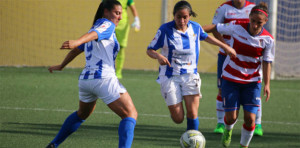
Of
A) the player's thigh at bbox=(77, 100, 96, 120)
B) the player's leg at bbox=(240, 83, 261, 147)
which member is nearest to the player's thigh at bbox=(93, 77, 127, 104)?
the player's thigh at bbox=(77, 100, 96, 120)

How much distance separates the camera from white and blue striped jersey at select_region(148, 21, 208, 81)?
5473 millimetres

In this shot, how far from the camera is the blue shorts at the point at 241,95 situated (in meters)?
5.38

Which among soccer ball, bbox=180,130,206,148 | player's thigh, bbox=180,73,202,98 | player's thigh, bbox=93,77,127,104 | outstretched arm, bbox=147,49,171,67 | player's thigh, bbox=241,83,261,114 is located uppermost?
outstretched arm, bbox=147,49,171,67

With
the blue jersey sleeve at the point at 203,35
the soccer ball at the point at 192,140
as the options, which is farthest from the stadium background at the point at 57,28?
the soccer ball at the point at 192,140

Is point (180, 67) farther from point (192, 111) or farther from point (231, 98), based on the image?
point (231, 98)

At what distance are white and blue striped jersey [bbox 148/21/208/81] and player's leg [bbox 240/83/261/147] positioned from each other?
677 mm

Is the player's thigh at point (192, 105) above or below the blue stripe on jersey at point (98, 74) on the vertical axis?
below

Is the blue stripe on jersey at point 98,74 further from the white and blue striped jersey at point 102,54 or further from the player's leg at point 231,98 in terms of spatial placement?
the player's leg at point 231,98

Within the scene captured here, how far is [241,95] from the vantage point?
5.52 m

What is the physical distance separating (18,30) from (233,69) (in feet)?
38.7

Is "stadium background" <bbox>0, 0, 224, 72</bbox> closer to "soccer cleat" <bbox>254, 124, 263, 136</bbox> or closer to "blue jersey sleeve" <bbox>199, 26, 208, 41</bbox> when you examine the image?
"soccer cleat" <bbox>254, 124, 263, 136</bbox>

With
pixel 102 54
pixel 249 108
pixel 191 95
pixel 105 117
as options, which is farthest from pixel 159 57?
pixel 105 117

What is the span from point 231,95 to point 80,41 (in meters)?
Result: 2.19

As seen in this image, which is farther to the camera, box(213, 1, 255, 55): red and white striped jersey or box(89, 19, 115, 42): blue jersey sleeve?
box(213, 1, 255, 55): red and white striped jersey
